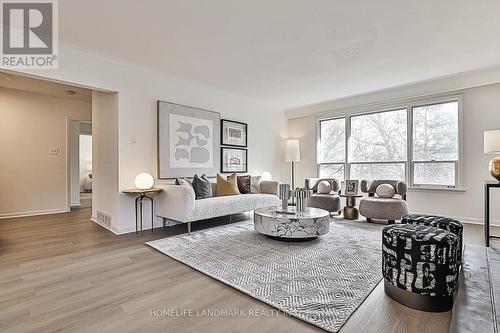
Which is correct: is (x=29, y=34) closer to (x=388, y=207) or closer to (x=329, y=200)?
(x=329, y=200)

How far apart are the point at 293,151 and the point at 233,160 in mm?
1641

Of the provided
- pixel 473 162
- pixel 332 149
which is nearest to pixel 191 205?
pixel 332 149

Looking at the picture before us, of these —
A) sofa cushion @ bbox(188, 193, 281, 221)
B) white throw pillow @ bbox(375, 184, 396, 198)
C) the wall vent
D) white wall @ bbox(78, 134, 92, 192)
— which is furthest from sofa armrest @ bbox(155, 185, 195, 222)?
white wall @ bbox(78, 134, 92, 192)

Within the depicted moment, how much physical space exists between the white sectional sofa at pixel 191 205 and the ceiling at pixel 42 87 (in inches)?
111

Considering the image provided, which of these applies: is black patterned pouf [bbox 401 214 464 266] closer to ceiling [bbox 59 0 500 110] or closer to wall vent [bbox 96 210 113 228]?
ceiling [bbox 59 0 500 110]

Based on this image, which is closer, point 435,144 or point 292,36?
point 292,36

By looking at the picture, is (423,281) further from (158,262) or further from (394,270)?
(158,262)

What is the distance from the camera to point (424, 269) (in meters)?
1.70

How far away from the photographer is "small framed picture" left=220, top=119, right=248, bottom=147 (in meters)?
5.24

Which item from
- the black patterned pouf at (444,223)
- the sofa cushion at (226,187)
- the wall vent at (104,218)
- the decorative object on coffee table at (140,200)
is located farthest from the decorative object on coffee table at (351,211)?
the wall vent at (104,218)

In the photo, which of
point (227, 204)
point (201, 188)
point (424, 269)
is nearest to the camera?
point (424, 269)

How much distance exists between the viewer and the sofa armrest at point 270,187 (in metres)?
5.11

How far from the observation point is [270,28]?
9.23 ft

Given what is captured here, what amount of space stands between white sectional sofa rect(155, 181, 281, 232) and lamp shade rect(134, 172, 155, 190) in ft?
0.68
